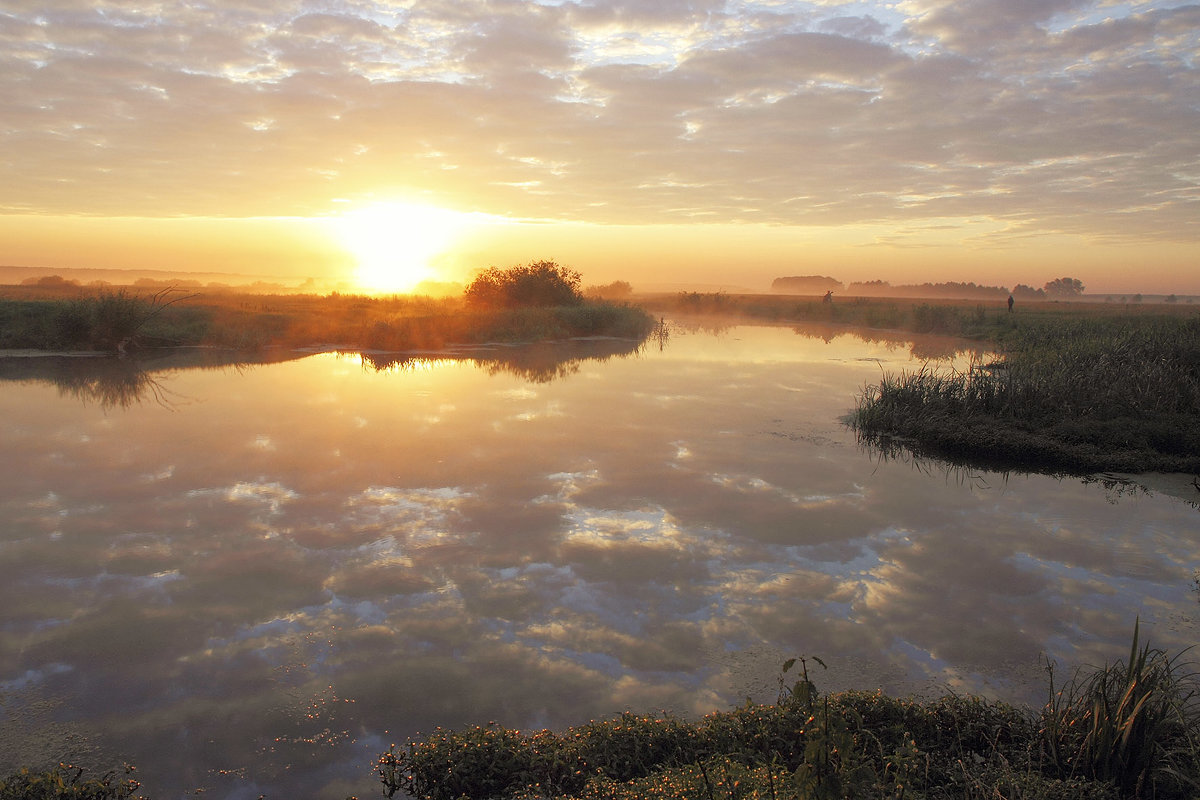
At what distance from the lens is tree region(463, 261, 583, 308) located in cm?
3959

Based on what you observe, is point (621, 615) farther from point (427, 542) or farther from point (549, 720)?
point (427, 542)

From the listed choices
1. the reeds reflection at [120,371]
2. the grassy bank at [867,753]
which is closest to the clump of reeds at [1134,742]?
the grassy bank at [867,753]

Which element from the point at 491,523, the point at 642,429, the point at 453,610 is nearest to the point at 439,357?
the point at 642,429

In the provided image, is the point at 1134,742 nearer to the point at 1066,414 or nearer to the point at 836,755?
the point at 836,755

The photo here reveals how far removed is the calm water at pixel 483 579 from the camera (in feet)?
16.8

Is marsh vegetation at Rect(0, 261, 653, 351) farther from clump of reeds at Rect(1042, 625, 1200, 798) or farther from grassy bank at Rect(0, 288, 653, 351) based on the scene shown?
clump of reeds at Rect(1042, 625, 1200, 798)

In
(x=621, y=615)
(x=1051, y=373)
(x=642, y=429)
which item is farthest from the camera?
(x=1051, y=373)

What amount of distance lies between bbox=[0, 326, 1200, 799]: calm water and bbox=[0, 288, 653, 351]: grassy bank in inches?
452

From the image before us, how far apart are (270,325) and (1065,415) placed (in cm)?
2712

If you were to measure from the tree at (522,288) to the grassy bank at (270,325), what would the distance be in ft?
9.89

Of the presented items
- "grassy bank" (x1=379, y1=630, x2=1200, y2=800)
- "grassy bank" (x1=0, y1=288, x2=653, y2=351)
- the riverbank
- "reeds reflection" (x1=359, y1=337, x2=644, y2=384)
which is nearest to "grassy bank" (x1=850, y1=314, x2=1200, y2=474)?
the riverbank

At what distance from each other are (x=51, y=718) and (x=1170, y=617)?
9117 mm

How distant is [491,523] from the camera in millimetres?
9000

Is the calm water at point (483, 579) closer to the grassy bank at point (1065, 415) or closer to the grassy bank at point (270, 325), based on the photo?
the grassy bank at point (1065, 415)
